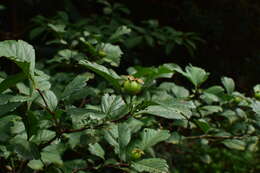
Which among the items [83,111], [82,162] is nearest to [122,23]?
[82,162]

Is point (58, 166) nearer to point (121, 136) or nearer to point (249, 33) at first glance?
point (121, 136)

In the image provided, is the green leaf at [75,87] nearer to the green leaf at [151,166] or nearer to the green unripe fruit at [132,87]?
the green unripe fruit at [132,87]

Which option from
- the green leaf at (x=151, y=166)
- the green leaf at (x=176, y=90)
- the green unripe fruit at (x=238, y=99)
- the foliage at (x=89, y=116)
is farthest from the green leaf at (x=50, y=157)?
the green unripe fruit at (x=238, y=99)

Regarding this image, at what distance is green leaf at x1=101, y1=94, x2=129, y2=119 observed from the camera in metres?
0.85

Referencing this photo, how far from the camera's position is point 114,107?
852 mm

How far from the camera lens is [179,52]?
3.08 m

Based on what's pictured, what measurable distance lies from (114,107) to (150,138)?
0.18 m

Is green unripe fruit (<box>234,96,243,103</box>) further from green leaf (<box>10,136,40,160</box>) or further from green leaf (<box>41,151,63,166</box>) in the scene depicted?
green leaf (<box>10,136,40,160</box>)

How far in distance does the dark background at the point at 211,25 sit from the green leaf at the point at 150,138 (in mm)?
1887

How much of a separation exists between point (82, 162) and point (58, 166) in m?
0.28

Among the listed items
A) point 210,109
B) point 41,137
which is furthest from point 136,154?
point 210,109

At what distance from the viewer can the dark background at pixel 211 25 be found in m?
2.99

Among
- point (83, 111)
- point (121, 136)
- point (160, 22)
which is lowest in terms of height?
point (160, 22)

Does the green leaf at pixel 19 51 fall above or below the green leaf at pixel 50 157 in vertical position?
above
